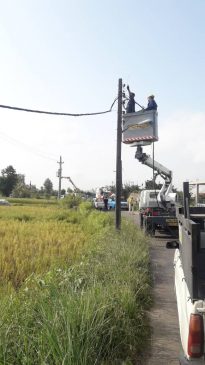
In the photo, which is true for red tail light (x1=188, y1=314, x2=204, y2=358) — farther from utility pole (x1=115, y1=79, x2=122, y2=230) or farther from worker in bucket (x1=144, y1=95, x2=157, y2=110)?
worker in bucket (x1=144, y1=95, x2=157, y2=110)

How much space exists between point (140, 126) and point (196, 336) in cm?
1357

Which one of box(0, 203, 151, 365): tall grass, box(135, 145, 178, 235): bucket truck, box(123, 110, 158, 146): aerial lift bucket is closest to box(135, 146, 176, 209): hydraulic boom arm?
box(135, 145, 178, 235): bucket truck

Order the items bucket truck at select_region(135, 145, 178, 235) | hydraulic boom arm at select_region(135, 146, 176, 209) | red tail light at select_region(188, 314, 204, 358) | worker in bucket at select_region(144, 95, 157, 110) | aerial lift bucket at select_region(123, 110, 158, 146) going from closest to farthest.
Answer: red tail light at select_region(188, 314, 204, 358)
aerial lift bucket at select_region(123, 110, 158, 146)
worker in bucket at select_region(144, 95, 157, 110)
bucket truck at select_region(135, 145, 178, 235)
hydraulic boom arm at select_region(135, 146, 176, 209)

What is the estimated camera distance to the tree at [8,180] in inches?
4370

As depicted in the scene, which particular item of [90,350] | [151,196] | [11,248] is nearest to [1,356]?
[90,350]

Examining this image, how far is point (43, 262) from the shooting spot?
10703 mm

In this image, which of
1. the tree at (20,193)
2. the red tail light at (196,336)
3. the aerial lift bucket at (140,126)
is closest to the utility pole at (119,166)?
the aerial lift bucket at (140,126)

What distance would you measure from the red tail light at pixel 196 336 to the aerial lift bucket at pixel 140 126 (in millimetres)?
13374

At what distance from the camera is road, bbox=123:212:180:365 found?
5.38 m

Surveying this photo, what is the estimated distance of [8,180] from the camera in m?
113

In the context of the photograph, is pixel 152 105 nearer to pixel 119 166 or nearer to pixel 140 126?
pixel 140 126

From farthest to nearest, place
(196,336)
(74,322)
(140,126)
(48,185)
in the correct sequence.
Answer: (48,185)
(140,126)
(74,322)
(196,336)

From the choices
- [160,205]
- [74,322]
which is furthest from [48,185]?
[74,322]

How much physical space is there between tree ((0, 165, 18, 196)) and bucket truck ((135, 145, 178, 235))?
93567 mm
